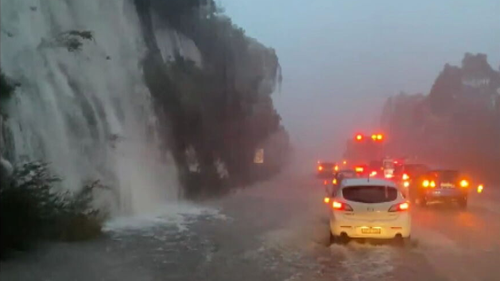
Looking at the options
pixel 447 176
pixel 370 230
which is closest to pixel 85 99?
pixel 370 230

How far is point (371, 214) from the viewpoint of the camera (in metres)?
17.7

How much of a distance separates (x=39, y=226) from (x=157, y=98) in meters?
17.4

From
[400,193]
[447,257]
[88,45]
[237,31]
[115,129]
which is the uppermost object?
[237,31]

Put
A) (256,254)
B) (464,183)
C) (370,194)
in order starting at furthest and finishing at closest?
(464,183)
(370,194)
(256,254)

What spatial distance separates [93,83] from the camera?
76.4 ft

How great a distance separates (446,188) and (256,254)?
56.0 feet

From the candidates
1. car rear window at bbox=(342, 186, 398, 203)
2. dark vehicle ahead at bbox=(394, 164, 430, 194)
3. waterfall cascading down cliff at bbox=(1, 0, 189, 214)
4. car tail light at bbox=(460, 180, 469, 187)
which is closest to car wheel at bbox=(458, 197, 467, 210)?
car tail light at bbox=(460, 180, 469, 187)

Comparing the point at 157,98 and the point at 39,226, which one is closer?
the point at 39,226

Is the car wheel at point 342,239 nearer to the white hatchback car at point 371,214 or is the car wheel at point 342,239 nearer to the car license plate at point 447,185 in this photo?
the white hatchback car at point 371,214

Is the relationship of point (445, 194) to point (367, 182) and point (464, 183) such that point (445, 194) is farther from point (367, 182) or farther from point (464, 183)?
point (367, 182)

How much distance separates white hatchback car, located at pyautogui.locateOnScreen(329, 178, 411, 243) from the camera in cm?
1762

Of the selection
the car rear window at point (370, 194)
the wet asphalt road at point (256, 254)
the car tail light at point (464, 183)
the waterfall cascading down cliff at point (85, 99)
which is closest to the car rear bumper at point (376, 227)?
the wet asphalt road at point (256, 254)

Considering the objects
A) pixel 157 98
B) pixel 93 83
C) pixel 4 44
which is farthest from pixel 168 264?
pixel 157 98

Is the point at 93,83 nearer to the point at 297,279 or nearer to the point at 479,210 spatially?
the point at 297,279
